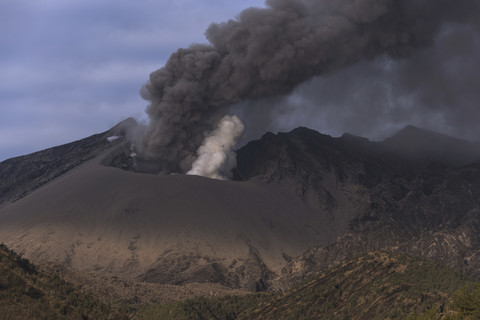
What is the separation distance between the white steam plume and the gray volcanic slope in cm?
491

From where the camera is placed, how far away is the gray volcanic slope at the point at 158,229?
13588 cm

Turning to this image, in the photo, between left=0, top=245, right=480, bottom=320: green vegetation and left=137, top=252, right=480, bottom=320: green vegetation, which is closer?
left=0, top=245, right=480, bottom=320: green vegetation

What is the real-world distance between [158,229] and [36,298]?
342ft

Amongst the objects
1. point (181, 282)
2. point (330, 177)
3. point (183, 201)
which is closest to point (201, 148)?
point (183, 201)

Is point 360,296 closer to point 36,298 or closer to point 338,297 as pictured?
point 338,297

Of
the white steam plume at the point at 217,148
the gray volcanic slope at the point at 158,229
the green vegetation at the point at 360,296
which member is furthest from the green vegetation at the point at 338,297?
the white steam plume at the point at 217,148

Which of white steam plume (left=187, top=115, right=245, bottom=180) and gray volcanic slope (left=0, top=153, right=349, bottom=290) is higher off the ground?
white steam plume (left=187, top=115, right=245, bottom=180)

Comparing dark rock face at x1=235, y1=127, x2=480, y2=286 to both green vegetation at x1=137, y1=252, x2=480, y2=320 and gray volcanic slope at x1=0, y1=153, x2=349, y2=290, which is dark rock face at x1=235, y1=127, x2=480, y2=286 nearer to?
gray volcanic slope at x1=0, y1=153, x2=349, y2=290

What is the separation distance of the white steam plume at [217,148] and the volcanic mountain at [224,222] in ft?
17.0

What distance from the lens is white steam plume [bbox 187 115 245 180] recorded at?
519ft

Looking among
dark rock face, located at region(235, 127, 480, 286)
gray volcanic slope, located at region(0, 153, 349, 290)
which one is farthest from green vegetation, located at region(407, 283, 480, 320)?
A: dark rock face, located at region(235, 127, 480, 286)

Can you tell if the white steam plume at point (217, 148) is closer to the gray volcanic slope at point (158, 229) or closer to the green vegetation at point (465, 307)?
the gray volcanic slope at point (158, 229)

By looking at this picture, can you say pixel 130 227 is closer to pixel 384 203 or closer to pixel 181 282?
pixel 181 282

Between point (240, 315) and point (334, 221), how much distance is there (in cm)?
8320
